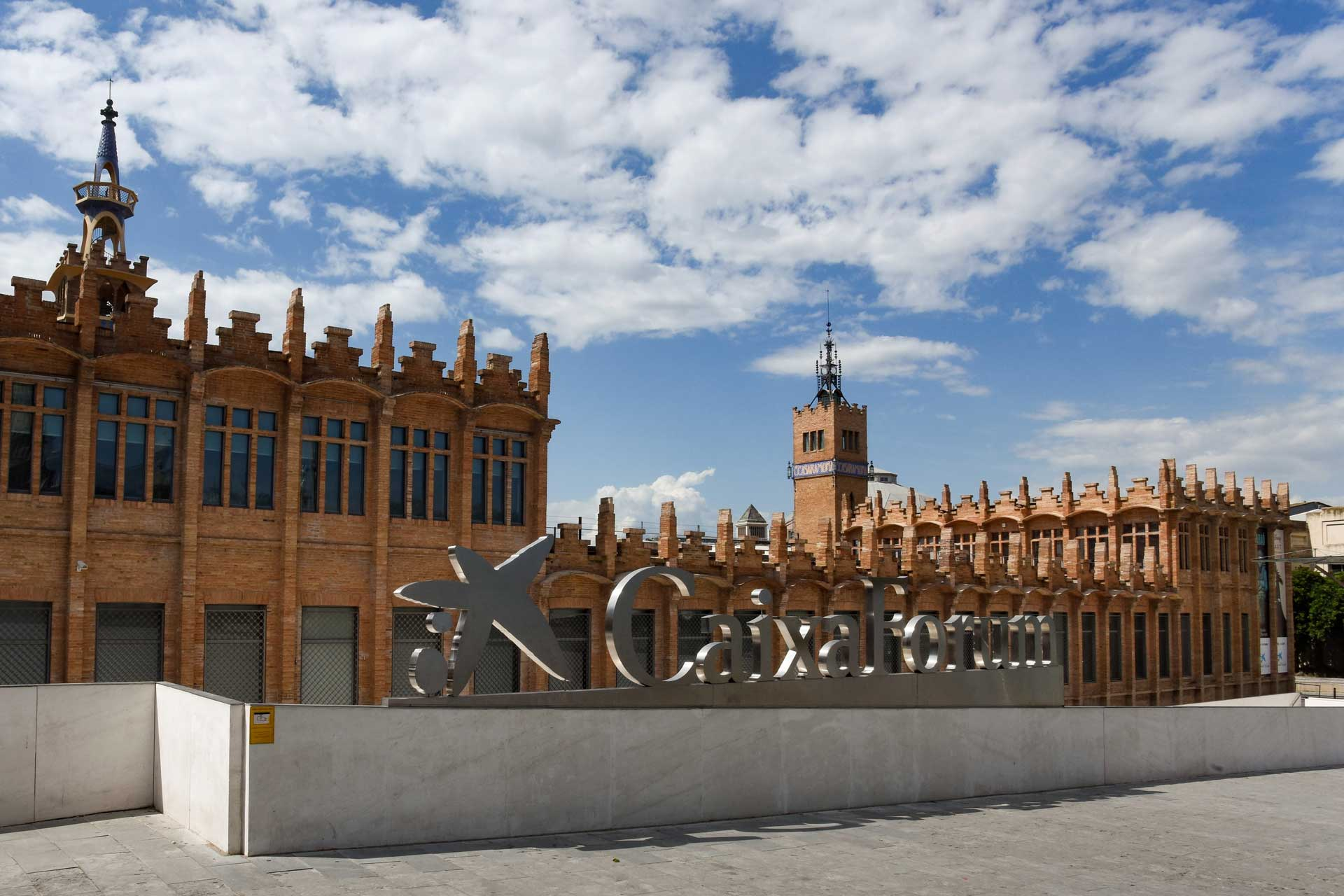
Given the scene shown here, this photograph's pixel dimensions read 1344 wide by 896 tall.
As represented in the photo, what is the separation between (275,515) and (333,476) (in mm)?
1982

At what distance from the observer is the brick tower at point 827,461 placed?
71.8 meters

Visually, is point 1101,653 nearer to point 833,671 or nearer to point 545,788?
point 833,671

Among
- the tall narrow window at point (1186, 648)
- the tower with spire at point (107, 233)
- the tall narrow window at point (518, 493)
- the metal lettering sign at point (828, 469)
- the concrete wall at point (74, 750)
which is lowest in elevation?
the tall narrow window at point (1186, 648)

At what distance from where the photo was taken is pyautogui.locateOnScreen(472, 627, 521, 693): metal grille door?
31.8 m

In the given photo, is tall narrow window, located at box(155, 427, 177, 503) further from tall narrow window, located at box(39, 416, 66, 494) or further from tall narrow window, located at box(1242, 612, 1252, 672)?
tall narrow window, located at box(1242, 612, 1252, 672)

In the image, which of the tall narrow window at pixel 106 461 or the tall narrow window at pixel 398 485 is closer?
the tall narrow window at pixel 106 461

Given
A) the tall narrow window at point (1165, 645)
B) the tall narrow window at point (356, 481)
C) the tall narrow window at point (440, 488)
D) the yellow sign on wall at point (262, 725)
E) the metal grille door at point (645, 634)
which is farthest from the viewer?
the tall narrow window at point (1165, 645)

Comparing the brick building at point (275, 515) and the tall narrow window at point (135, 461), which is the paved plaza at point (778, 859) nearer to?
the brick building at point (275, 515)

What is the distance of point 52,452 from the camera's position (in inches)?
1027

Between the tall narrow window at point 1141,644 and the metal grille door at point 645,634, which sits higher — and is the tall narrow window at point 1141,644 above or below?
below

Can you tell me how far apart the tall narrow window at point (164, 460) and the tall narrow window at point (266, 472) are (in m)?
2.13

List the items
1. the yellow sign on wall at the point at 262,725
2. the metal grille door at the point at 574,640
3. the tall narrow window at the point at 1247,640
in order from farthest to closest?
the tall narrow window at the point at 1247,640 < the metal grille door at the point at 574,640 < the yellow sign on wall at the point at 262,725

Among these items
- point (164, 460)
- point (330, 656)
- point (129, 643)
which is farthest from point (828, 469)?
point (129, 643)

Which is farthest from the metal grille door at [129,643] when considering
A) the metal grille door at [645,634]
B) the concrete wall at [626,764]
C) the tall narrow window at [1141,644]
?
the tall narrow window at [1141,644]
